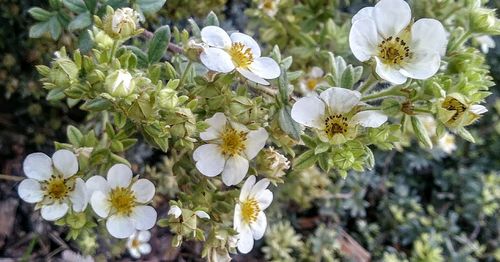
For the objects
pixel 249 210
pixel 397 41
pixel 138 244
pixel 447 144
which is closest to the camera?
pixel 397 41

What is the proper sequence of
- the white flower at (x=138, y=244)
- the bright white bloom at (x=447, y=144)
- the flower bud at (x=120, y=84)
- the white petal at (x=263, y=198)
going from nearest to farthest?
1. the flower bud at (x=120, y=84)
2. the white petal at (x=263, y=198)
3. the white flower at (x=138, y=244)
4. the bright white bloom at (x=447, y=144)

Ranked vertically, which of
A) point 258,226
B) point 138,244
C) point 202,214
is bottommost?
point 138,244

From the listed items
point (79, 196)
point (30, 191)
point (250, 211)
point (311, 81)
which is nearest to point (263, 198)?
point (250, 211)

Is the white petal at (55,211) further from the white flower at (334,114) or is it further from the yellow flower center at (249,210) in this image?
the white flower at (334,114)

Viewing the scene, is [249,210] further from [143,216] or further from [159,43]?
[159,43]

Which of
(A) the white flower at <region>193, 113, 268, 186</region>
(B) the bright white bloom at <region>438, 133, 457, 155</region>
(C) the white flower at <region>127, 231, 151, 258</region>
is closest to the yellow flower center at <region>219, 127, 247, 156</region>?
(A) the white flower at <region>193, 113, 268, 186</region>

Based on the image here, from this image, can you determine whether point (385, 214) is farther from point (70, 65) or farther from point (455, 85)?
point (70, 65)

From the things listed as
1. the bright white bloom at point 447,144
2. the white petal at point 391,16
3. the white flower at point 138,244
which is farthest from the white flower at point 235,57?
the bright white bloom at point 447,144

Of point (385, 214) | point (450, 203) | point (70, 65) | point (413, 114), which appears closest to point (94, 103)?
point (70, 65)
